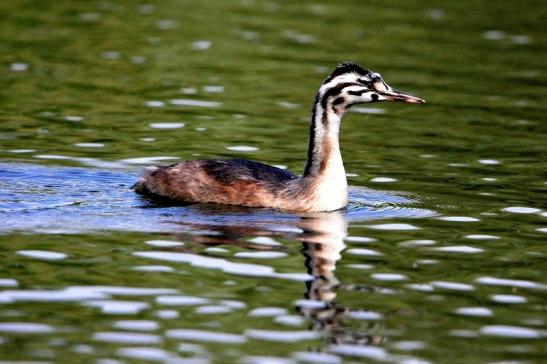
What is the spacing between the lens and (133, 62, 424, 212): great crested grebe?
16.7 m

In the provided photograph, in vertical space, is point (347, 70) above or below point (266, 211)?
above

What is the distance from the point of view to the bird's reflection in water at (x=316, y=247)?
1164cm

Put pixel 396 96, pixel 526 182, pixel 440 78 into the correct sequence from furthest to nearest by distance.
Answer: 1. pixel 440 78
2. pixel 526 182
3. pixel 396 96

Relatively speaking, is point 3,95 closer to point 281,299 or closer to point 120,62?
point 120,62

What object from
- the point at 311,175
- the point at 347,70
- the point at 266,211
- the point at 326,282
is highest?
the point at 347,70

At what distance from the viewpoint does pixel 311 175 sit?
16875 mm

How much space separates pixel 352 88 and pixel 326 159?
3.11 ft

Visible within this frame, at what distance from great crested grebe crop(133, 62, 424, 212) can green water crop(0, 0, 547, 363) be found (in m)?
0.31

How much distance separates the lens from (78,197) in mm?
16766

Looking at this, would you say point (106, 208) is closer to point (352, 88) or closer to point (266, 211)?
point (266, 211)

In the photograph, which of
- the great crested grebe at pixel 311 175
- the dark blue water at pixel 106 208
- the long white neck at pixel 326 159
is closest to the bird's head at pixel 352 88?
the great crested grebe at pixel 311 175

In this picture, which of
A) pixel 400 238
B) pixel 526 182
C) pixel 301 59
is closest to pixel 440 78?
pixel 301 59

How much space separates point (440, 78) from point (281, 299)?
1543 cm

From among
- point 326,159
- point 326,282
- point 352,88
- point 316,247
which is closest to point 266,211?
point 326,159
